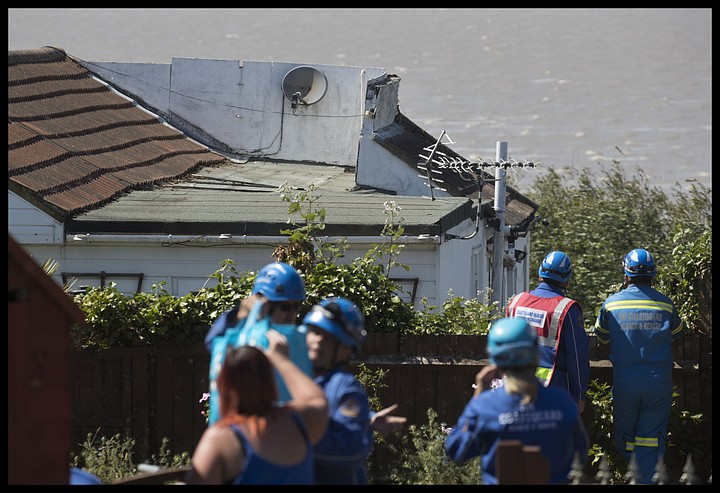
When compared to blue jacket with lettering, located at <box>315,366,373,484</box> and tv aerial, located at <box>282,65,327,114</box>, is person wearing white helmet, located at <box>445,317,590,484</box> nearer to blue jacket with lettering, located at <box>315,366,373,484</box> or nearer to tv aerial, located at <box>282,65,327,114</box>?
blue jacket with lettering, located at <box>315,366,373,484</box>

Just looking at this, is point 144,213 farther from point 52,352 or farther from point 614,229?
point 614,229

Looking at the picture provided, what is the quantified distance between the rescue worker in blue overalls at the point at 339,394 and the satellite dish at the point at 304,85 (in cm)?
1449

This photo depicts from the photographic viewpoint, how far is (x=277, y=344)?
5.73m

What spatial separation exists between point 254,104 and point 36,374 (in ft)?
51.8

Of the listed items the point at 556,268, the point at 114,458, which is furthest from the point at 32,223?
the point at 556,268

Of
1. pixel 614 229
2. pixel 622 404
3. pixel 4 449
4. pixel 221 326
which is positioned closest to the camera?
pixel 4 449

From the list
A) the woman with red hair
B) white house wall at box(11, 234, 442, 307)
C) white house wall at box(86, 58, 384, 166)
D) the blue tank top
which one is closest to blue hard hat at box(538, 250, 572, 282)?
the woman with red hair

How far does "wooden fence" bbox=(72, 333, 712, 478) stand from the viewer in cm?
998

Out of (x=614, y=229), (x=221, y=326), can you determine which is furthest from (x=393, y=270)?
(x=614, y=229)

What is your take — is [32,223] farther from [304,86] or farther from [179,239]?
[304,86]

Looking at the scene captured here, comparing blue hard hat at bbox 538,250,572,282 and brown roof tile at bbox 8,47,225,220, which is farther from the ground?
brown roof tile at bbox 8,47,225,220

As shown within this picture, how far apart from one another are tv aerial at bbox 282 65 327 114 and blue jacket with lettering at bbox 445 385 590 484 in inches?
588

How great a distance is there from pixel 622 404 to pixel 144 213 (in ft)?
22.2

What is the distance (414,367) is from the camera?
9984 millimetres
